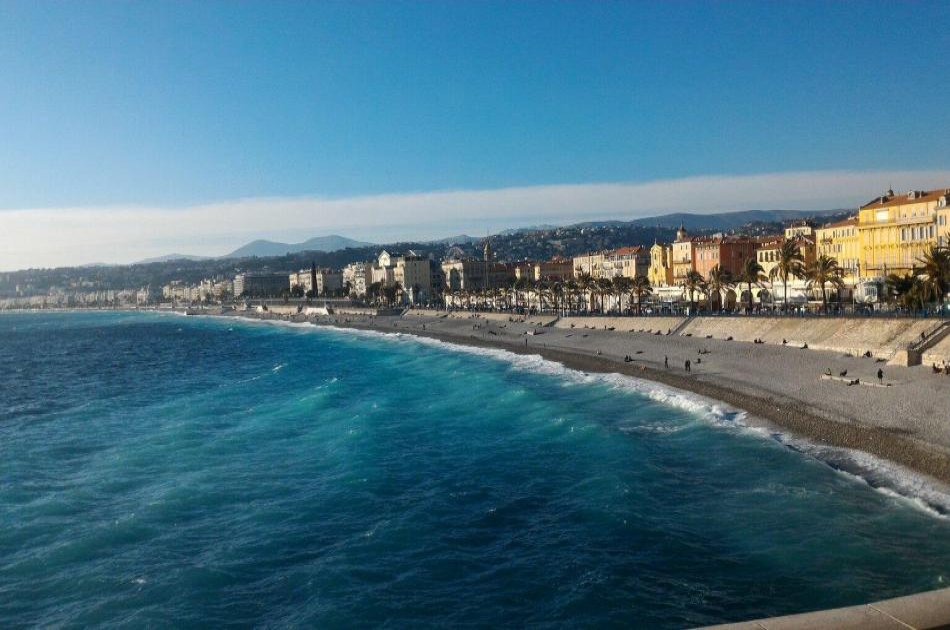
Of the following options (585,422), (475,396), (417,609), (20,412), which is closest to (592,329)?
(475,396)

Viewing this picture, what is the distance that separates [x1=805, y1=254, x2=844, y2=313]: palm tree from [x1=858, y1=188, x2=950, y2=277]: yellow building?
2.53 metres

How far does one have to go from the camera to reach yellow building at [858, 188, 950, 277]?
2042 inches

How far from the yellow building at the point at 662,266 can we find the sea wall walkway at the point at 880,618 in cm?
8803

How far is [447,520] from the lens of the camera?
810 inches

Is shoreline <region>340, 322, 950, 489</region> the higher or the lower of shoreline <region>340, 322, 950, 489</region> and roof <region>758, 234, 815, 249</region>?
the lower

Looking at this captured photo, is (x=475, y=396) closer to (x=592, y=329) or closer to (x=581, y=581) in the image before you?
(x=581, y=581)

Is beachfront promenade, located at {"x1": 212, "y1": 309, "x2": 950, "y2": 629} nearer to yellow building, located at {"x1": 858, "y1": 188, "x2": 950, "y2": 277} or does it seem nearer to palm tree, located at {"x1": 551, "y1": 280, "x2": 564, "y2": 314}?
yellow building, located at {"x1": 858, "y1": 188, "x2": 950, "y2": 277}

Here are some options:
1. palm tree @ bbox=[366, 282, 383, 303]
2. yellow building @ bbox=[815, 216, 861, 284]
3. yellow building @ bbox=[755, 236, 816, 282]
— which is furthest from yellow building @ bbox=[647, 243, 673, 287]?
palm tree @ bbox=[366, 282, 383, 303]

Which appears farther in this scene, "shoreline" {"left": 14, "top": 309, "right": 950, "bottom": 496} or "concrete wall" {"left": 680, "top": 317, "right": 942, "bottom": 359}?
"concrete wall" {"left": 680, "top": 317, "right": 942, "bottom": 359}

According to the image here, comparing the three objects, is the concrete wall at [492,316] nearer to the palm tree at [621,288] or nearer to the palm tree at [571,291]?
the palm tree at [571,291]

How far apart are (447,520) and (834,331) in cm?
3157

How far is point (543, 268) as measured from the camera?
14862cm

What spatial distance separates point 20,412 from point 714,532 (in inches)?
1590

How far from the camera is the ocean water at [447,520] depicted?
51.0 feet
